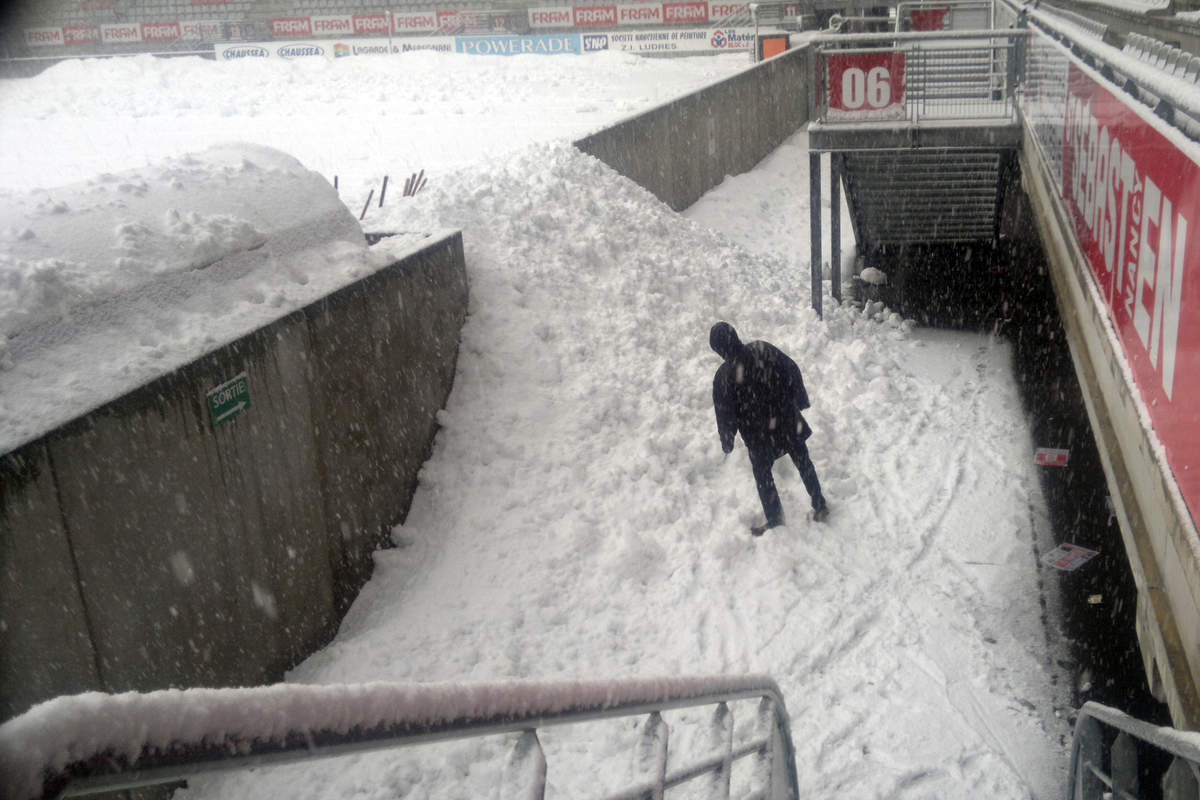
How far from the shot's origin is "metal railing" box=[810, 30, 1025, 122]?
38.9 feet

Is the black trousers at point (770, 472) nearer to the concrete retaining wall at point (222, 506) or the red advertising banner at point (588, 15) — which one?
the concrete retaining wall at point (222, 506)

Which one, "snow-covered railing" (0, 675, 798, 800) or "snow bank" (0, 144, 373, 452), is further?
"snow bank" (0, 144, 373, 452)

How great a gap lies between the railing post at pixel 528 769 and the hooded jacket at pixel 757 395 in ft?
18.2

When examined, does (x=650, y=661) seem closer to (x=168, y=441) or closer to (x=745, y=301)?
(x=168, y=441)

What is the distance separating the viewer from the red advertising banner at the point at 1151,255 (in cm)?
325

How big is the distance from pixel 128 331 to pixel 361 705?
173 inches

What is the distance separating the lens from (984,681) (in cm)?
595

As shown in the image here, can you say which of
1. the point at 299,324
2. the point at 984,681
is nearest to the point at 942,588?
the point at 984,681

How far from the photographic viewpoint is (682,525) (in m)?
7.52

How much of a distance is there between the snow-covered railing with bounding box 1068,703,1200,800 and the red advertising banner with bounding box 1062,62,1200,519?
76 cm

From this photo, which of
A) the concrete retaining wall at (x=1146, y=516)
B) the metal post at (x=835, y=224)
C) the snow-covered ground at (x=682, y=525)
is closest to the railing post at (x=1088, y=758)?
the concrete retaining wall at (x=1146, y=516)

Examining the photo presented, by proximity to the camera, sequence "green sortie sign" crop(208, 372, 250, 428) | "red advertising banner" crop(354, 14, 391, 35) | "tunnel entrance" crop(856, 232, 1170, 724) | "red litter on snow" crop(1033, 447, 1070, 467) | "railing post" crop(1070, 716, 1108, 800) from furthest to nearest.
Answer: "red advertising banner" crop(354, 14, 391, 35) → "red litter on snow" crop(1033, 447, 1070, 467) → "tunnel entrance" crop(856, 232, 1170, 724) → "green sortie sign" crop(208, 372, 250, 428) → "railing post" crop(1070, 716, 1108, 800)

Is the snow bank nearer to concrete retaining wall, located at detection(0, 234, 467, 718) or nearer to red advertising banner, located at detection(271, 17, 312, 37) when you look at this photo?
concrete retaining wall, located at detection(0, 234, 467, 718)

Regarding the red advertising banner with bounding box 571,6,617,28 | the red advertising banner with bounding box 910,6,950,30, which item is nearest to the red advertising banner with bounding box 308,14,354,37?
the red advertising banner with bounding box 571,6,617,28
